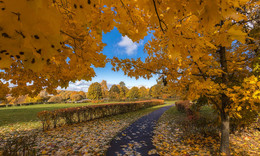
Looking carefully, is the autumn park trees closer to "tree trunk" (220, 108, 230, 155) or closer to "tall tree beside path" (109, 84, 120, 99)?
"tree trunk" (220, 108, 230, 155)

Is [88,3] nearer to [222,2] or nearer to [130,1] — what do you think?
[130,1]

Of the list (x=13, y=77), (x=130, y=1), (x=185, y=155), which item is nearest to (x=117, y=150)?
(x=185, y=155)

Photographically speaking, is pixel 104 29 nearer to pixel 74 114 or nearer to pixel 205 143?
pixel 205 143

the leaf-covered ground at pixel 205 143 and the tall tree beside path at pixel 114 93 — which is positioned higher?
the tall tree beside path at pixel 114 93

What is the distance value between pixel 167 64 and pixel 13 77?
505 cm

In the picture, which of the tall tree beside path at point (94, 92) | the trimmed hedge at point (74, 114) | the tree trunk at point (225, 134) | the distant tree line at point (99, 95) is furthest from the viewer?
the tall tree beside path at point (94, 92)

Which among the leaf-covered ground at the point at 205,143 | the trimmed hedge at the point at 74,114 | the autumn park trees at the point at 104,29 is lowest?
the leaf-covered ground at the point at 205,143

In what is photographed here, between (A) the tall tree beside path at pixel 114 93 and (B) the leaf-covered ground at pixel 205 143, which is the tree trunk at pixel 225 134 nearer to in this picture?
(B) the leaf-covered ground at pixel 205 143

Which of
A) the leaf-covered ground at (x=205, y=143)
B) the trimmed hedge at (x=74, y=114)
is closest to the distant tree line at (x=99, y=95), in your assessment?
the trimmed hedge at (x=74, y=114)

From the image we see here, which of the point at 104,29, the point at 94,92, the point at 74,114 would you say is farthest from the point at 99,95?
the point at 104,29

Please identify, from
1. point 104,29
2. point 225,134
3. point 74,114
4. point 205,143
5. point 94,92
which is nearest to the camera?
point 104,29

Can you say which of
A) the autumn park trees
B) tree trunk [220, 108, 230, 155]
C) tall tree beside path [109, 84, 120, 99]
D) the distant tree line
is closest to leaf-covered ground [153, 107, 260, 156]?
tree trunk [220, 108, 230, 155]

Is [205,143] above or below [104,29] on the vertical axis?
below

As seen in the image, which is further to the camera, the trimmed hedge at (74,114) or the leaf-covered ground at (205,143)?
the trimmed hedge at (74,114)
